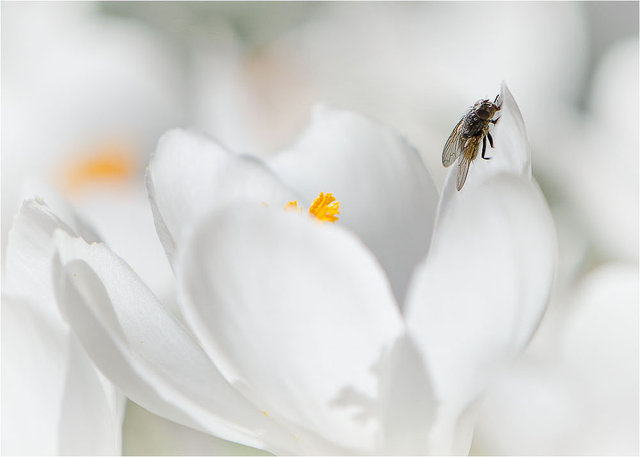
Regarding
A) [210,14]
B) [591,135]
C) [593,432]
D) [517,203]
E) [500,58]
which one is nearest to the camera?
[517,203]

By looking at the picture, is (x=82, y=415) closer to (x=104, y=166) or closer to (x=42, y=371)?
(x=42, y=371)

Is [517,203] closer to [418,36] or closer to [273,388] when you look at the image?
[273,388]

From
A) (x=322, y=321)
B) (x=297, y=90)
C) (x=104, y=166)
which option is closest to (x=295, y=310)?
(x=322, y=321)

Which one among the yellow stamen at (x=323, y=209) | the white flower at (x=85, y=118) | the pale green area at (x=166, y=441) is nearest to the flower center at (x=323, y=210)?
the yellow stamen at (x=323, y=209)

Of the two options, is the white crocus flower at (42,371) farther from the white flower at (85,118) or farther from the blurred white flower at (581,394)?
the white flower at (85,118)

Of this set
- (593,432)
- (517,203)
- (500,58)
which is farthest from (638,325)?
(500,58)

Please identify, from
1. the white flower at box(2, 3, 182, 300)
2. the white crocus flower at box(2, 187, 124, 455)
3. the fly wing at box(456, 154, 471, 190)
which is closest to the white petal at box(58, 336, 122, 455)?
the white crocus flower at box(2, 187, 124, 455)
